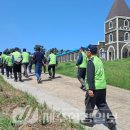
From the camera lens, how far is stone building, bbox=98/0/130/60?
246ft

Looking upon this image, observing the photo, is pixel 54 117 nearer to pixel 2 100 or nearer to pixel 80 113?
pixel 80 113

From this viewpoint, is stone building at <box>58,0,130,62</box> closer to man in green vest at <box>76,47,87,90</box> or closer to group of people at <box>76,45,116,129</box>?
man in green vest at <box>76,47,87,90</box>

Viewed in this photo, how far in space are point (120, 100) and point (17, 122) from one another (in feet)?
15.1

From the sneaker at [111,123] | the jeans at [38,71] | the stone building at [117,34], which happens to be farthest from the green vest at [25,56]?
the stone building at [117,34]

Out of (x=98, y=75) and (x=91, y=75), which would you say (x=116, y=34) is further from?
(x=91, y=75)

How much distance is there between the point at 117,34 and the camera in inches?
2963

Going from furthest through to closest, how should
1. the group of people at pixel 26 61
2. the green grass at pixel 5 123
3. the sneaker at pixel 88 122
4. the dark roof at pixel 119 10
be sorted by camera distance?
the dark roof at pixel 119 10
the group of people at pixel 26 61
the sneaker at pixel 88 122
the green grass at pixel 5 123

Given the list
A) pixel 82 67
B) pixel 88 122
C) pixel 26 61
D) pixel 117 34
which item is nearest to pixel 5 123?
pixel 88 122

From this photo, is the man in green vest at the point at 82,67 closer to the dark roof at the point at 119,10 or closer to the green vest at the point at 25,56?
the green vest at the point at 25,56

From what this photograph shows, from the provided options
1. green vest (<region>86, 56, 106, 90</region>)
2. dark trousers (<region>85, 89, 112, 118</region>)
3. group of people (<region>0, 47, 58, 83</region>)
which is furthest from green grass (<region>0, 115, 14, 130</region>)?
group of people (<region>0, 47, 58, 83</region>)

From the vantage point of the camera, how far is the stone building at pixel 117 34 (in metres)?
74.9

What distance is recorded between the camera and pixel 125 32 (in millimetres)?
77250

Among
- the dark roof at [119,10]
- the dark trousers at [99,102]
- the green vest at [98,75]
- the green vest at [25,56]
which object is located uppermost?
the dark roof at [119,10]

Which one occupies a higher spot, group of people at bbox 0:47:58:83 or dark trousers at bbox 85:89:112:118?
group of people at bbox 0:47:58:83
